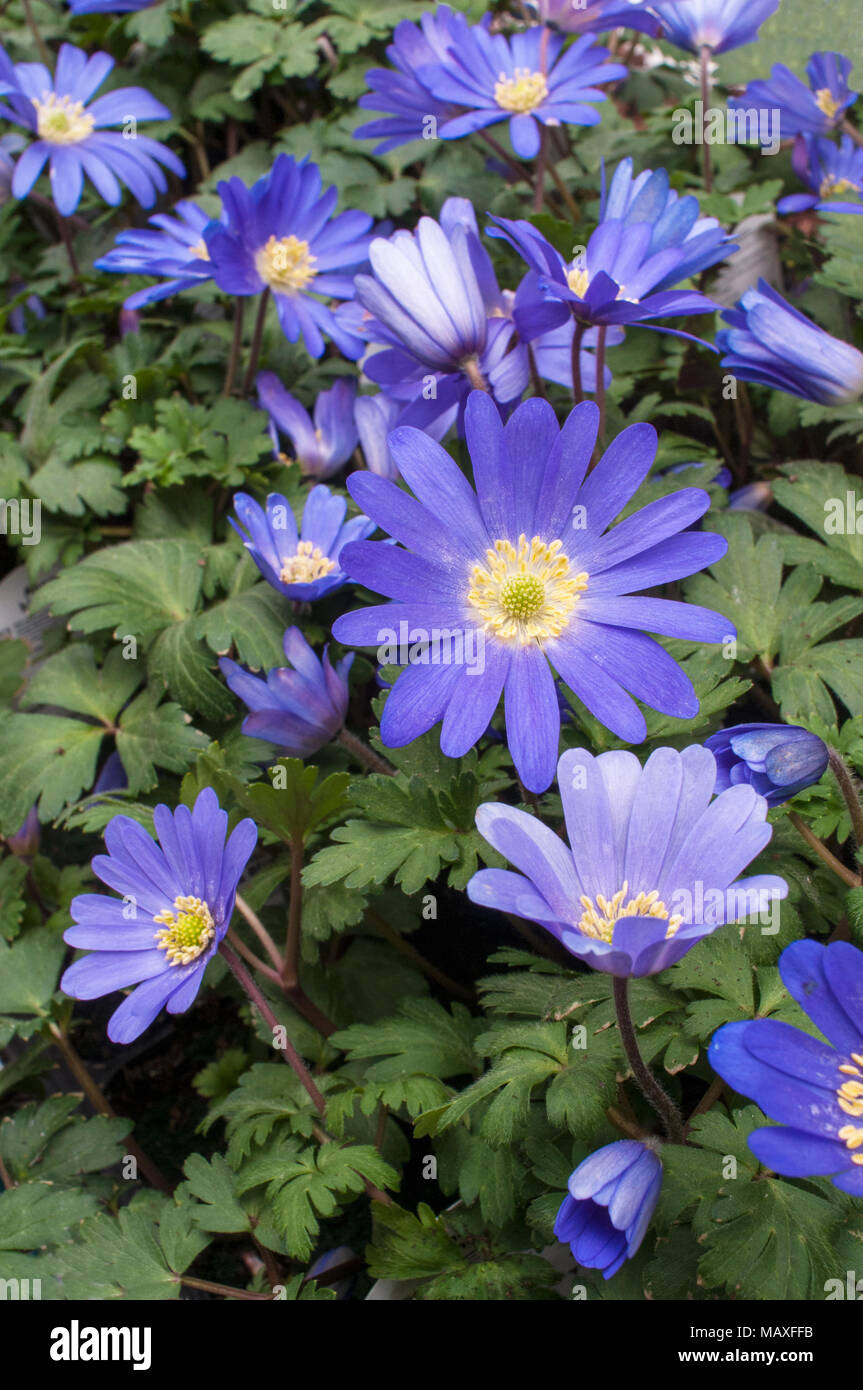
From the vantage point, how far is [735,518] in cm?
177

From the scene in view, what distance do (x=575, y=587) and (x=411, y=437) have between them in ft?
0.94

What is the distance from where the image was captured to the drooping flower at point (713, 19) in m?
2.21

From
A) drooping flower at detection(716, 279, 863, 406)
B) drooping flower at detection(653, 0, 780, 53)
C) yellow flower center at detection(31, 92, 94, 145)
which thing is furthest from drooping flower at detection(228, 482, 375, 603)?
drooping flower at detection(653, 0, 780, 53)

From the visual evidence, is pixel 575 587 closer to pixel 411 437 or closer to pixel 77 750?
pixel 411 437

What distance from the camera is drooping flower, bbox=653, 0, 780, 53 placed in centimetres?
221

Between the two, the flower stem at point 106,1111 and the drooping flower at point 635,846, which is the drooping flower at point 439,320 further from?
the flower stem at point 106,1111

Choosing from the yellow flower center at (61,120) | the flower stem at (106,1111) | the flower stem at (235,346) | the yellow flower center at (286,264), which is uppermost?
the yellow flower center at (61,120)

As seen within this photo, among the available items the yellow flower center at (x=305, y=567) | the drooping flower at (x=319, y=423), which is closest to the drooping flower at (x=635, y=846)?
the yellow flower center at (x=305, y=567)

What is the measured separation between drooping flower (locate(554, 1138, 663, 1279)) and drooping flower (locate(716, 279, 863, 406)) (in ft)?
3.78

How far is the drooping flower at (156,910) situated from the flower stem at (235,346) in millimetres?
1119

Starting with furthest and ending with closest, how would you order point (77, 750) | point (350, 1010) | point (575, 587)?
point (77, 750)
point (350, 1010)
point (575, 587)

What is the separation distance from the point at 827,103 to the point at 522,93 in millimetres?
680

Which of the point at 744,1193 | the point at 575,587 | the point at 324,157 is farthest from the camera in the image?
the point at 324,157
